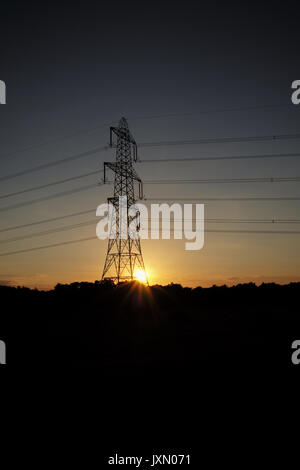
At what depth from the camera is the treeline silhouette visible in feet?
55.4

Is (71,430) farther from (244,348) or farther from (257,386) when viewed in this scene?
(244,348)

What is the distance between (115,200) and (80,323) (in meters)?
12.4

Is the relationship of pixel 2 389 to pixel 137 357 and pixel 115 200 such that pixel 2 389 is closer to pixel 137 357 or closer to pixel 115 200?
pixel 137 357

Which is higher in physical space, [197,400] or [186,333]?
[186,333]

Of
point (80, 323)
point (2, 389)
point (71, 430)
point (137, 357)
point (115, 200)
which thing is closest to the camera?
point (71, 430)

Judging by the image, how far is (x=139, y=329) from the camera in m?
27.3

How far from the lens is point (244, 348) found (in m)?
19.6

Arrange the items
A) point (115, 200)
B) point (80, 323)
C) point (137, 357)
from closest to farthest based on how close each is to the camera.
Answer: point (137, 357)
point (80, 323)
point (115, 200)

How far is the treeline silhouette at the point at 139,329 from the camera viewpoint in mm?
16900
